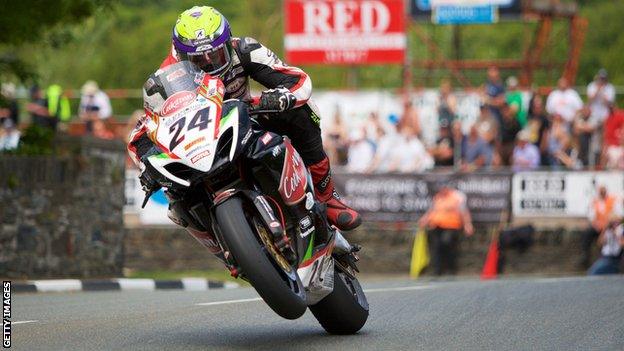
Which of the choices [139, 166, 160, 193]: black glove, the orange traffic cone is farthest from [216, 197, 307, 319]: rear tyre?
the orange traffic cone

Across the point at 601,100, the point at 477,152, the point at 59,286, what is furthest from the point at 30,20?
the point at 601,100

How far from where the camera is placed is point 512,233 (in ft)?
77.3

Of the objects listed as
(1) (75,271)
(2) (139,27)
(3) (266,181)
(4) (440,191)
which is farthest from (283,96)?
(2) (139,27)

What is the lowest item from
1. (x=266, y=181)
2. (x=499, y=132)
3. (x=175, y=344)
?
(x=499, y=132)

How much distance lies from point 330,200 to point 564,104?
15.3 meters

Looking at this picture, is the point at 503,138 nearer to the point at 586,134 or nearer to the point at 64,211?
the point at 586,134

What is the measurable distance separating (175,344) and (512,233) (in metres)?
15.4

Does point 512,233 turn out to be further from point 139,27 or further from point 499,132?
point 139,27

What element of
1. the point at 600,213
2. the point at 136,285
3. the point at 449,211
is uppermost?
the point at 136,285

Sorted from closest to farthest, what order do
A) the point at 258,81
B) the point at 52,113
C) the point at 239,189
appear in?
the point at 239,189 < the point at 258,81 < the point at 52,113

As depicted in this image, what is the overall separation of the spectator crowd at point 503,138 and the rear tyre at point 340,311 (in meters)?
14.3

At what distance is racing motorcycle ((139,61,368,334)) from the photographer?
805 centimetres

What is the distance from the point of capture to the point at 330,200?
9.83 metres

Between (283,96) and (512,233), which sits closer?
(283,96)
